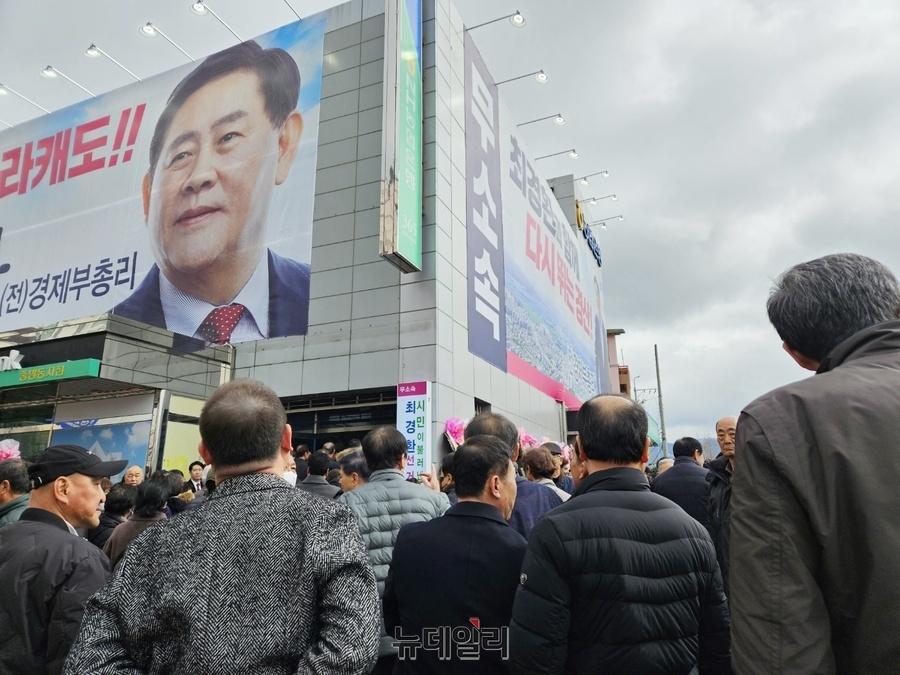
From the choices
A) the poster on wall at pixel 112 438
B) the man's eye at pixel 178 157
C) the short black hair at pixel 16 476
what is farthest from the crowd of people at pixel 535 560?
the poster on wall at pixel 112 438

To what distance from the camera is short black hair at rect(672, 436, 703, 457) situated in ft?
17.5

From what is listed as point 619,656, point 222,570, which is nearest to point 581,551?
point 619,656

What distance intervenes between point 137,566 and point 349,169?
12223 mm

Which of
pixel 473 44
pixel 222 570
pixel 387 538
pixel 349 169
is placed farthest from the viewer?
pixel 473 44

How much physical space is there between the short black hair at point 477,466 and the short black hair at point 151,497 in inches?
82.0

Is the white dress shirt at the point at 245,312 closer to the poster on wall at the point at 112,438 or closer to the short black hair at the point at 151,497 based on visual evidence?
the poster on wall at the point at 112,438

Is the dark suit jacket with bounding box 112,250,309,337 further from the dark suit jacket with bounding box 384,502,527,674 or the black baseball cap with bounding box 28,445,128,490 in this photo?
the dark suit jacket with bounding box 384,502,527,674

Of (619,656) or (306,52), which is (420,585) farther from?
(306,52)

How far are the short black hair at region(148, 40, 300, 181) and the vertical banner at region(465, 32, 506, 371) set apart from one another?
15.5 feet

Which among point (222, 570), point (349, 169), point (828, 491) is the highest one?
point (349, 169)

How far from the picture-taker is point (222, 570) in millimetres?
1482

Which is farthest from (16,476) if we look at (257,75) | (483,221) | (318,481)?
(483,221)

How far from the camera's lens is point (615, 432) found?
219 centimetres

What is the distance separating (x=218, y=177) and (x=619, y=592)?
10.6 m
